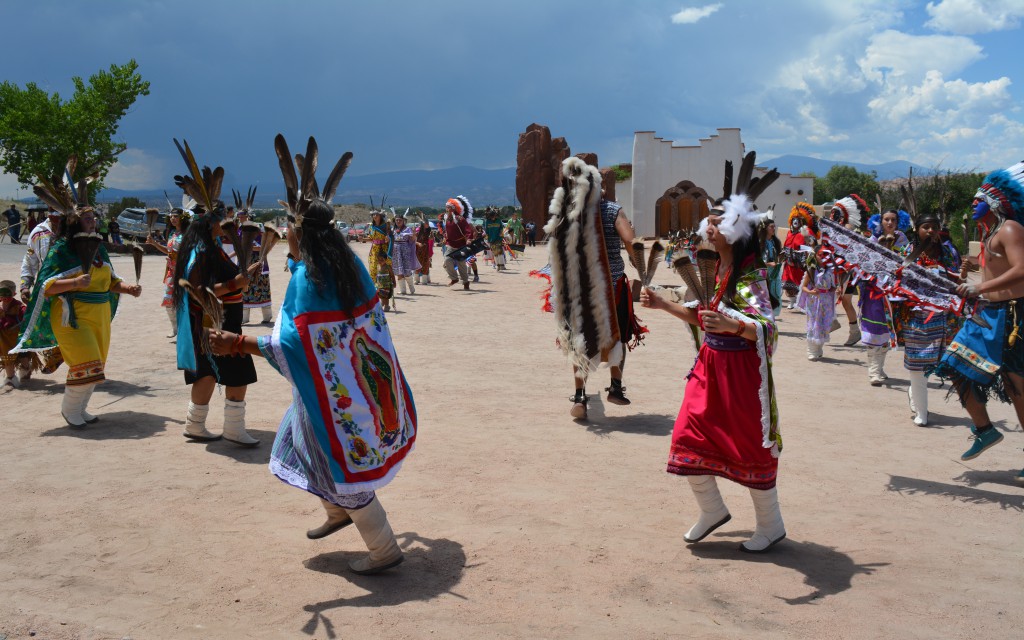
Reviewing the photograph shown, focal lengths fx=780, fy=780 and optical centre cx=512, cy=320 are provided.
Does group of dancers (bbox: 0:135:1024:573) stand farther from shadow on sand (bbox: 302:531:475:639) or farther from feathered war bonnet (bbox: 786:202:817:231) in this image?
feathered war bonnet (bbox: 786:202:817:231)

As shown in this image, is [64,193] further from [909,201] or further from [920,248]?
[920,248]

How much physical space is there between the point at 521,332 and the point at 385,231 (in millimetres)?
3956

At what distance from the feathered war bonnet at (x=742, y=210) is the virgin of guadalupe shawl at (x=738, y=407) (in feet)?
0.61

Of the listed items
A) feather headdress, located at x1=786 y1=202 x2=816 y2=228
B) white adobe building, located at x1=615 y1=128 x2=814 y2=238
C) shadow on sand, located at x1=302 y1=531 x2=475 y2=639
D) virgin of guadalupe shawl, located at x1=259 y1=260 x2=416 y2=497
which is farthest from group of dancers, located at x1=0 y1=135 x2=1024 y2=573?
white adobe building, located at x1=615 y1=128 x2=814 y2=238

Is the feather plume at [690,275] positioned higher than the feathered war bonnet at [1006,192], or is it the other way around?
the feathered war bonnet at [1006,192]

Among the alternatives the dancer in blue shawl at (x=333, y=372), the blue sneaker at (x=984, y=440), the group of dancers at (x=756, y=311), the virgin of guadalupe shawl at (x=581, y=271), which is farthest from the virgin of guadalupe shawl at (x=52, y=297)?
the blue sneaker at (x=984, y=440)

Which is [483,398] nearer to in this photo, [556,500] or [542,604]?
[556,500]

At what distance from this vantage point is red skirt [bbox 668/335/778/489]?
4090 mm

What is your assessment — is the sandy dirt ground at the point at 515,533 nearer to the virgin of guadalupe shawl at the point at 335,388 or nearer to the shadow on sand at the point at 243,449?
the shadow on sand at the point at 243,449

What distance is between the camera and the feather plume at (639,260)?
179 inches

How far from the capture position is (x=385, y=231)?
14.8m

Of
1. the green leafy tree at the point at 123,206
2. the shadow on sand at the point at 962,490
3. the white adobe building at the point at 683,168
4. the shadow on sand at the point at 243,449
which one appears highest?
the white adobe building at the point at 683,168

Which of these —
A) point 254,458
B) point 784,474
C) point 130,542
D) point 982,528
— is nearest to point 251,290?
point 254,458

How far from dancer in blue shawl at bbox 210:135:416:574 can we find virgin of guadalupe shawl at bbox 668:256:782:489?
1.56 metres
